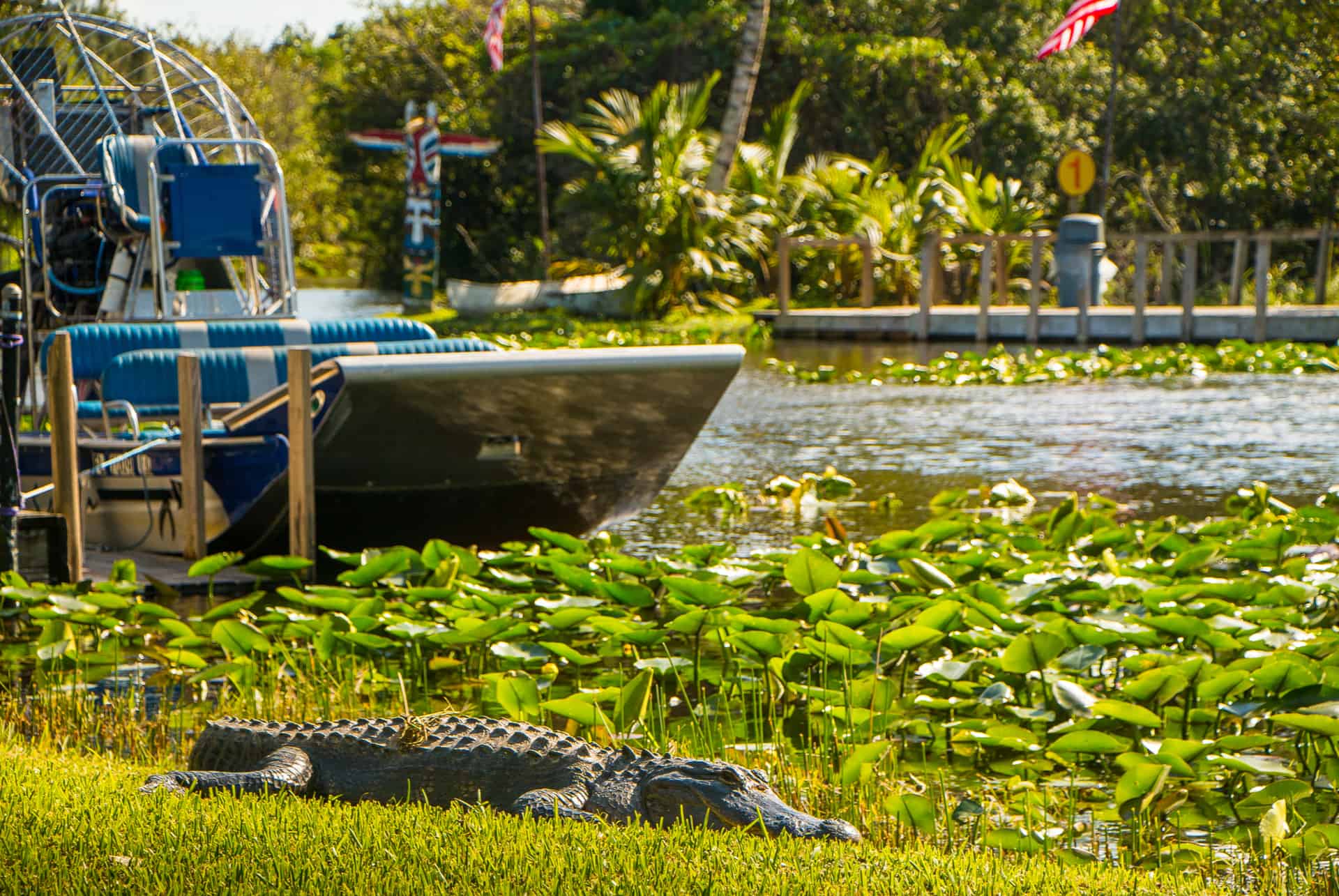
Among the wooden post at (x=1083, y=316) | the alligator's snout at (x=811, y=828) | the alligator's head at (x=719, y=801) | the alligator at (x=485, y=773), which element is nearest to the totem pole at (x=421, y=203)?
the wooden post at (x=1083, y=316)

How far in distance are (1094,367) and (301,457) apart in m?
12.6

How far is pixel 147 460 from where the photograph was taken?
8.51 meters

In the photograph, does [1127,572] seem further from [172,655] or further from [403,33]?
[403,33]

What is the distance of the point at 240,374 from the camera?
9133 millimetres

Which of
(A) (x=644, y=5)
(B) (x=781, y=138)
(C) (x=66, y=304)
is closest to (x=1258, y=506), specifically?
(C) (x=66, y=304)

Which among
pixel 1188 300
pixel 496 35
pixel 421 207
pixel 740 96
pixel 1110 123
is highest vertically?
pixel 496 35

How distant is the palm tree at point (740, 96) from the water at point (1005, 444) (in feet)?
31.5

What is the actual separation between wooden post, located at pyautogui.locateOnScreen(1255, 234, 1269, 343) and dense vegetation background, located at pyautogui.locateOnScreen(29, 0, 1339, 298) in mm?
4814

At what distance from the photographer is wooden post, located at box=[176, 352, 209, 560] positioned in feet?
25.4

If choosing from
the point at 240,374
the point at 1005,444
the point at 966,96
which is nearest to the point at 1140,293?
the point at 1005,444

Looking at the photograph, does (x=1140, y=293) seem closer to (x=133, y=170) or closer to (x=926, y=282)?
(x=926, y=282)

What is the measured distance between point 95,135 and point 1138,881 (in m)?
9.58

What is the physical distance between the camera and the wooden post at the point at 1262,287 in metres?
21.0

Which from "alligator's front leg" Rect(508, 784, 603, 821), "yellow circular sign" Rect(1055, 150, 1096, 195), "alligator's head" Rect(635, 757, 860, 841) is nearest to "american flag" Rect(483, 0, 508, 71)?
"yellow circular sign" Rect(1055, 150, 1096, 195)
